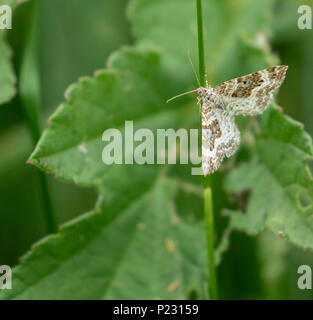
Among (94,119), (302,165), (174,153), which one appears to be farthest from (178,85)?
(302,165)

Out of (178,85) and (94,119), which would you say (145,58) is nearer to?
(178,85)

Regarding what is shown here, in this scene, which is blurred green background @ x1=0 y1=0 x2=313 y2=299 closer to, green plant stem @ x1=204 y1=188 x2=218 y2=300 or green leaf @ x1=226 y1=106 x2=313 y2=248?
green leaf @ x1=226 y1=106 x2=313 y2=248

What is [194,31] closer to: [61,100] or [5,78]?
[61,100]

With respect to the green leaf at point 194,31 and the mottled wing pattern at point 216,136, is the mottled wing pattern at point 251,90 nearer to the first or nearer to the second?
the mottled wing pattern at point 216,136

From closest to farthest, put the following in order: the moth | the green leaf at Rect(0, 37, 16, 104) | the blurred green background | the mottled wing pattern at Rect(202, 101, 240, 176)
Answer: the mottled wing pattern at Rect(202, 101, 240, 176)
the moth
the green leaf at Rect(0, 37, 16, 104)
the blurred green background

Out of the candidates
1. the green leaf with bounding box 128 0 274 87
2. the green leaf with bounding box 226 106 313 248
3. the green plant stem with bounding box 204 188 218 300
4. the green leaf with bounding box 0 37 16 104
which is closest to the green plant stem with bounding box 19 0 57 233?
the green leaf with bounding box 0 37 16 104

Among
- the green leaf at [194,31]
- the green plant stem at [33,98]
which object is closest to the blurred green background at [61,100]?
the green plant stem at [33,98]
